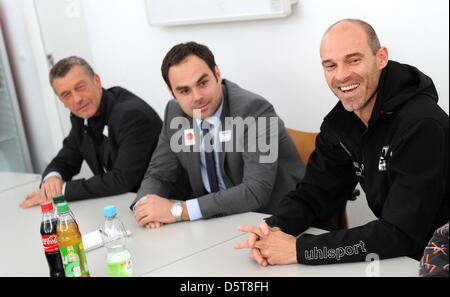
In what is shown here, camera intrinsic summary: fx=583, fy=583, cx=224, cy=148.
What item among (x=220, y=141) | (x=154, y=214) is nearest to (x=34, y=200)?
(x=154, y=214)

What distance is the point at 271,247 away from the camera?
1.78 metres

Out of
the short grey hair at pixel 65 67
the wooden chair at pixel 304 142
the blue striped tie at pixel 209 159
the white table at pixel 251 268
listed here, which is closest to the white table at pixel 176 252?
the white table at pixel 251 268

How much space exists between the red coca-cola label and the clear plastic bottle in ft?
0.08

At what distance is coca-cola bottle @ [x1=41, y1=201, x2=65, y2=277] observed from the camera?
178cm

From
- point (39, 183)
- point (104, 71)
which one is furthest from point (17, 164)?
point (39, 183)

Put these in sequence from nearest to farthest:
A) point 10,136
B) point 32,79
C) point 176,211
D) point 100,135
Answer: point 176,211 < point 100,135 < point 32,79 < point 10,136

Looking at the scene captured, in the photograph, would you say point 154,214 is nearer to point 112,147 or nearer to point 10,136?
point 112,147

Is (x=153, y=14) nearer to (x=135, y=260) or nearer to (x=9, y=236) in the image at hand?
(x=9, y=236)

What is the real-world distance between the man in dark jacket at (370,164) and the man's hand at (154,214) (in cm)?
44

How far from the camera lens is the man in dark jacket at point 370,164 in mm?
1696

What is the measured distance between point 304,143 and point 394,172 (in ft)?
3.50

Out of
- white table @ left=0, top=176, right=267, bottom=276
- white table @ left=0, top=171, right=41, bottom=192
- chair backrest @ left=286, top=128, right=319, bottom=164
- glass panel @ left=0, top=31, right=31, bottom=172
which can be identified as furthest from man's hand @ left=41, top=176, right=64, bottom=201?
glass panel @ left=0, top=31, right=31, bottom=172
